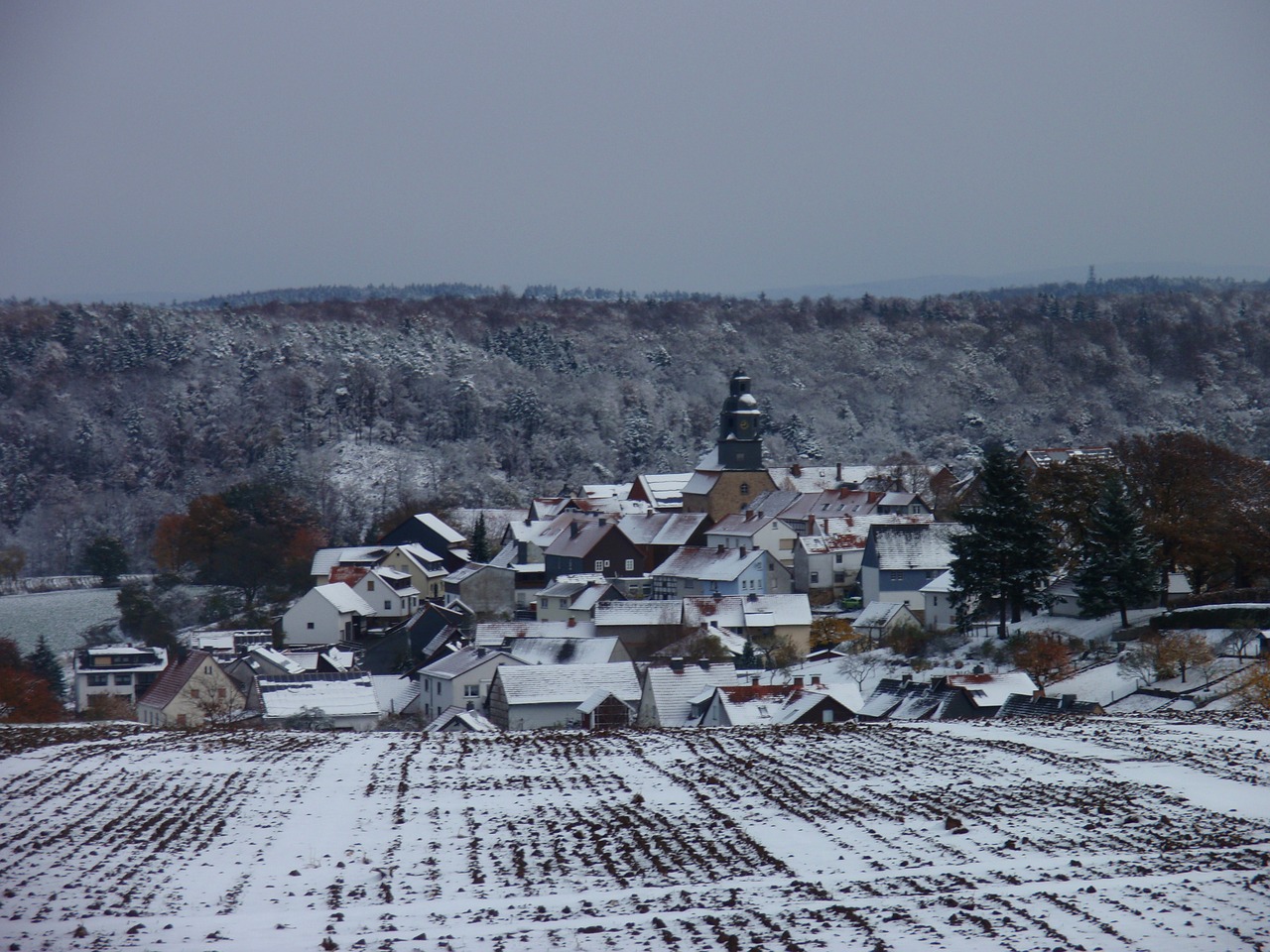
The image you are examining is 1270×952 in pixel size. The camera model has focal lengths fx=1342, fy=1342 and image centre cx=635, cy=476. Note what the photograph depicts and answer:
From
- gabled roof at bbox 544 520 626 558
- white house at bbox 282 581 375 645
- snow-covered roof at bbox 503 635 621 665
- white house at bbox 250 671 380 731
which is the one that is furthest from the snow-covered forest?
white house at bbox 250 671 380 731

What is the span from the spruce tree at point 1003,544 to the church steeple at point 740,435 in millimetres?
26122

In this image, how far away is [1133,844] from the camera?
41.7 feet

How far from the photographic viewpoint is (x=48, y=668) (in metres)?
39.7

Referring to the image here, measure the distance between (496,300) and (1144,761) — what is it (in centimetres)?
13628

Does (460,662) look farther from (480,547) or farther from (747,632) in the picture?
(480,547)

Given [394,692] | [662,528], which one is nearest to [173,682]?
[394,692]

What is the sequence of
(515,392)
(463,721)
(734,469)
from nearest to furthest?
1. (463,721)
2. (734,469)
3. (515,392)

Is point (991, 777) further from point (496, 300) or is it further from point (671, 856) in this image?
point (496, 300)

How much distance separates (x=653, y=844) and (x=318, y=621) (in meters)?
36.5

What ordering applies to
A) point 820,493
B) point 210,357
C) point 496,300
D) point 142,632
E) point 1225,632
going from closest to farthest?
point 1225,632, point 142,632, point 820,493, point 210,357, point 496,300

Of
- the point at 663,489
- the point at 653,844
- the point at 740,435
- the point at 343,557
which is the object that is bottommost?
the point at 653,844

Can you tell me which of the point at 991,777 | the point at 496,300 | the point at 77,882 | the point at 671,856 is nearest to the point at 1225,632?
the point at 991,777

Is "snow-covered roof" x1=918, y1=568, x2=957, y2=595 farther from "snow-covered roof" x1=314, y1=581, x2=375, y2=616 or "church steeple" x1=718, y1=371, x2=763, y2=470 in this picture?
"church steeple" x1=718, y1=371, x2=763, y2=470

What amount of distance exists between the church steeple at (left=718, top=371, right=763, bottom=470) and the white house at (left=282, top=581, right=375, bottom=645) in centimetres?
1950
